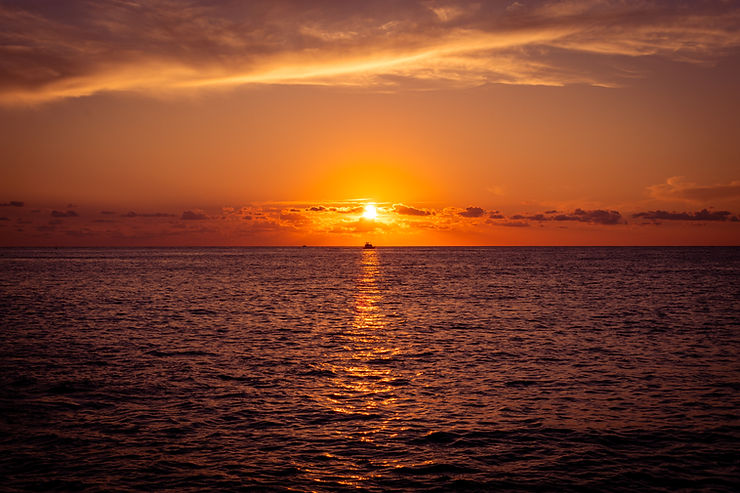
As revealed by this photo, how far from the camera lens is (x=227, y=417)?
22.2 m

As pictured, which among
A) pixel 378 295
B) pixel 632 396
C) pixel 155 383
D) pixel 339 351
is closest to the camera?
pixel 632 396

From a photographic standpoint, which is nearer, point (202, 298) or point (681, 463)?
point (681, 463)

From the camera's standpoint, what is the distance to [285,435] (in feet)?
65.8

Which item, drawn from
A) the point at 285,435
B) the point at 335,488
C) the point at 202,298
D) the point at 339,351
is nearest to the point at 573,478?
the point at 335,488

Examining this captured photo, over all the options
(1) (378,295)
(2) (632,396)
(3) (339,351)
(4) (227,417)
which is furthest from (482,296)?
(4) (227,417)

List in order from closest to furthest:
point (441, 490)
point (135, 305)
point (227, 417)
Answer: point (441, 490), point (227, 417), point (135, 305)

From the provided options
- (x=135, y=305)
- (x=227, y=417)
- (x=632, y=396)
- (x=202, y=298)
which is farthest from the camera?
(x=202, y=298)

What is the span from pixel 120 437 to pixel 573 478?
15175mm

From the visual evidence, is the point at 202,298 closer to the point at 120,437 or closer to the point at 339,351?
the point at 339,351

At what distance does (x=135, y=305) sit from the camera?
6600cm

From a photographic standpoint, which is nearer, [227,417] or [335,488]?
[335,488]

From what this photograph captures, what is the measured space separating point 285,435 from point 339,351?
17.5 m

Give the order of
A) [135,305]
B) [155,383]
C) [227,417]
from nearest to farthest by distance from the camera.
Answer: [227,417] → [155,383] → [135,305]

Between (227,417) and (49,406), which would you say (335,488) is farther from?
(49,406)
